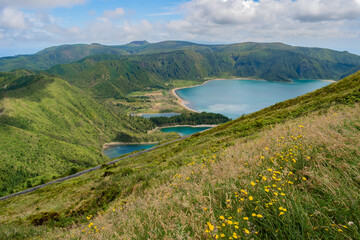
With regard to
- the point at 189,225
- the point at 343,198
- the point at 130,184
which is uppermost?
the point at 343,198

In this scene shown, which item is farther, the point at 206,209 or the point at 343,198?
the point at 206,209

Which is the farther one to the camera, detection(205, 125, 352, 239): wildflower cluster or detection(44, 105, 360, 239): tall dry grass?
detection(205, 125, 352, 239): wildflower cluster

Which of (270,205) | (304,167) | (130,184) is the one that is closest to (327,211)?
(270,205)

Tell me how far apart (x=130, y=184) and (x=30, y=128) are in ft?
684

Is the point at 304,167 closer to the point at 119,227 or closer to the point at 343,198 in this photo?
the point at 343,198

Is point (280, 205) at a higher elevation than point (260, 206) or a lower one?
higher

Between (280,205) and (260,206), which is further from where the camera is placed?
(260,206)

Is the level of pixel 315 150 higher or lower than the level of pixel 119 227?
higher

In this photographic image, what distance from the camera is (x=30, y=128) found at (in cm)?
18175

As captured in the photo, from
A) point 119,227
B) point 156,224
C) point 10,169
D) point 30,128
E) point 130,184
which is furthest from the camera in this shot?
point 30,128

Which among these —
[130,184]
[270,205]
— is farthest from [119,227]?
[130,184]

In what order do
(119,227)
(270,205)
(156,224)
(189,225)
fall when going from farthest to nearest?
1. (119,227)
2. (156,224)
3. (189,225)
4. (270,205)

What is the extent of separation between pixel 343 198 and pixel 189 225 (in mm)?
3789

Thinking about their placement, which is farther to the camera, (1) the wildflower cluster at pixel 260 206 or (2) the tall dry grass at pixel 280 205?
(1) the wildflower cluster at pixel 260 206
